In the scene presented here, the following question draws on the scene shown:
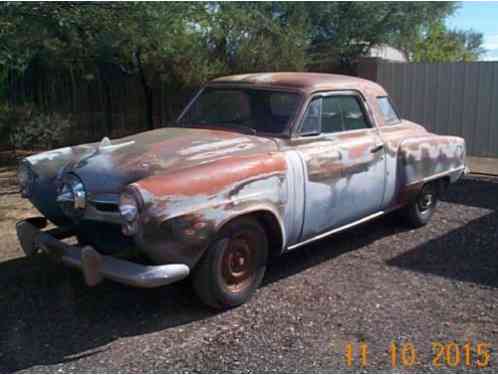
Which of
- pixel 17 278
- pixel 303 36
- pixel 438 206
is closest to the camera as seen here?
pixel 17 278

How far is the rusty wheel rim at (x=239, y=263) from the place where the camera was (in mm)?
4234

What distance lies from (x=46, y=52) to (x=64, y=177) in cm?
816

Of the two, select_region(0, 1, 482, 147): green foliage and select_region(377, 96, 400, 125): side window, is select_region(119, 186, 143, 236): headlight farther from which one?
select_region(0, 1, 482, 147): green foliage

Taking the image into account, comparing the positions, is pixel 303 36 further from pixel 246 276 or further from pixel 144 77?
pixel 246 276

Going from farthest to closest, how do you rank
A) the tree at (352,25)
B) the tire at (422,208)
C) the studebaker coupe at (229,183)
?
the tree at (352,25), the tire at (422,208), the studebaker coupe at (229,183)

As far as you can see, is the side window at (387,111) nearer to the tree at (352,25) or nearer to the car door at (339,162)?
the car door at (339,162)

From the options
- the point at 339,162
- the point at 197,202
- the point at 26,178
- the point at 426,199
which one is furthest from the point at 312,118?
the point at 26,178

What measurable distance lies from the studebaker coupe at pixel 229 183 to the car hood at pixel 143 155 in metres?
0.01

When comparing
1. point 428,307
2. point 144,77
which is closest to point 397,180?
point 428,307

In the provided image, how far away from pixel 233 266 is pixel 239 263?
59 mm

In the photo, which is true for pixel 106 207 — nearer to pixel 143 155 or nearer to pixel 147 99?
pixel 143 155

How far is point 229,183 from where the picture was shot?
4.04m

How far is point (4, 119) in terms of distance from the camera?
1149 centimetres

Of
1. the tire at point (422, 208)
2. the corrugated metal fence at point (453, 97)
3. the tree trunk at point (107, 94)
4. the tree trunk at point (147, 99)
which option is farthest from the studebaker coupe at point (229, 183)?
the tree trunk at point (107, 94)
